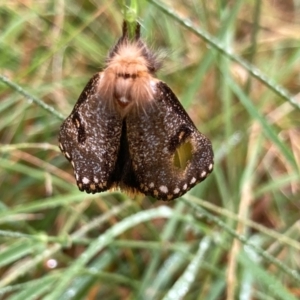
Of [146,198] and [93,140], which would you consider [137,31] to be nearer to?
[93,140]

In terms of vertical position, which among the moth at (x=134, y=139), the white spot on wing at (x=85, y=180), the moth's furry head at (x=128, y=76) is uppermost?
the moth's furry head at (x=128, y=76)

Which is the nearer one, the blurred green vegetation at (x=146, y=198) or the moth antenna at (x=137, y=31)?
the moth antenna at (x=137, y=31)

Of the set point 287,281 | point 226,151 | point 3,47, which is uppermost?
point 3,47

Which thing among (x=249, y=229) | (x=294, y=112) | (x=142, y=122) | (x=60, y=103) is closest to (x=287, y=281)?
(x=249, y=229)

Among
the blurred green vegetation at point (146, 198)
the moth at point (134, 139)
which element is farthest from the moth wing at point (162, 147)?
the blurred green vegetation at point (146, 198)

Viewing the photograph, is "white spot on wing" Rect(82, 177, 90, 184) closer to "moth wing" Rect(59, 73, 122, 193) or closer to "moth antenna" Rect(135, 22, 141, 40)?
"moth wing" Rect(59, 73, 122, 193)

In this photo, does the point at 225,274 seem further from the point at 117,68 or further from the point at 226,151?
the point at 117,68

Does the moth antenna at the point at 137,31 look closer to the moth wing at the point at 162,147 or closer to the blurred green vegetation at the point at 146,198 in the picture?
the moth wing at the point at 162,147
